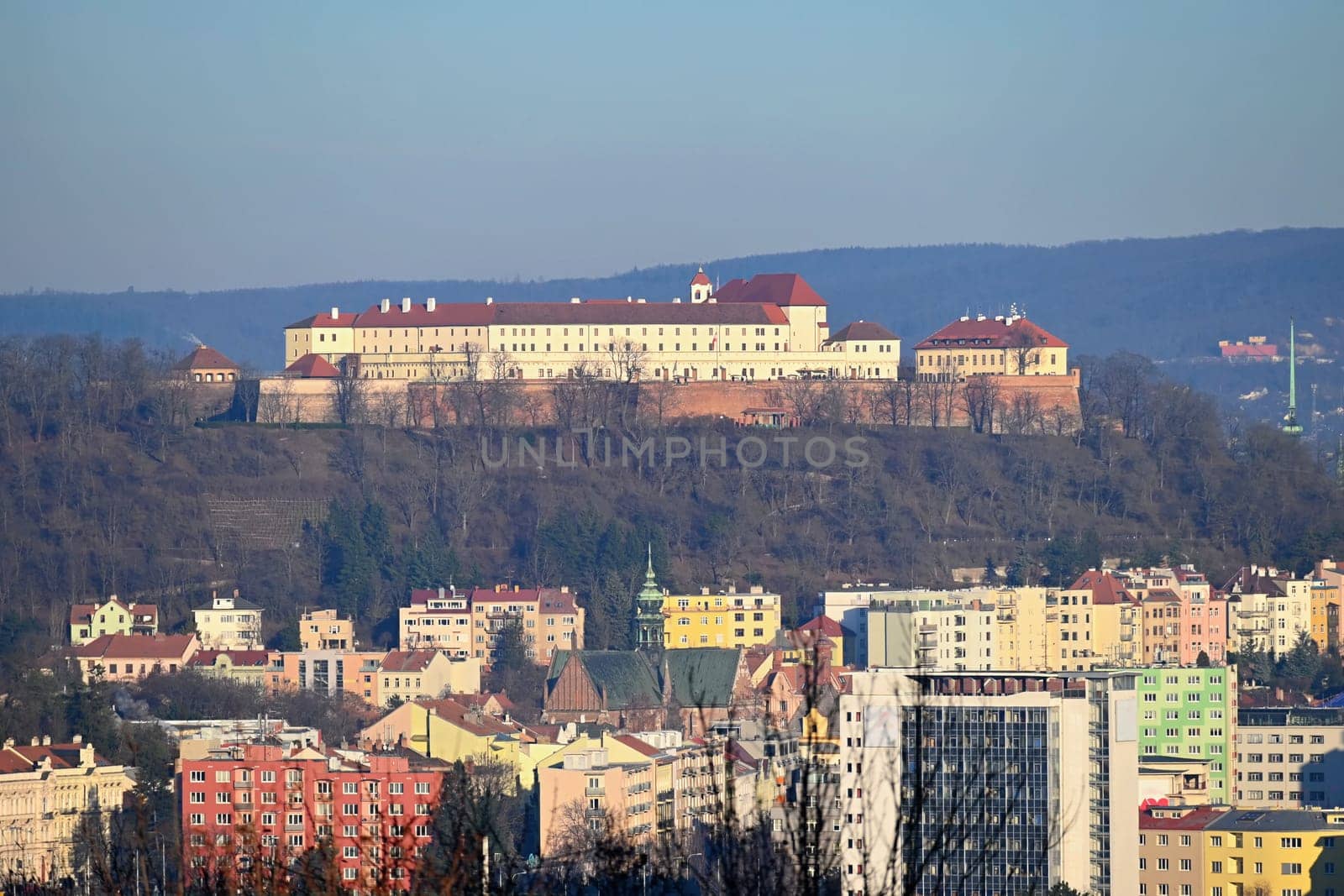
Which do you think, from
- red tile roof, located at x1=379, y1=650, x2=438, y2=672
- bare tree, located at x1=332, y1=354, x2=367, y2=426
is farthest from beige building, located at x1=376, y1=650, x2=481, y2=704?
bare tree, located at x1=332, y1=354, x2=367, y2=426

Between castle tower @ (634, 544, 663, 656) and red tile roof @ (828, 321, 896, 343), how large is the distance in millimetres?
17399

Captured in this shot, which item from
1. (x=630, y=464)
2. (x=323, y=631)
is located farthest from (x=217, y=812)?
(x=630, y=464)

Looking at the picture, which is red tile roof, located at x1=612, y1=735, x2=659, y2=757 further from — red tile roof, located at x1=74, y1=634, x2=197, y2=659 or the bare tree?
the bare tree

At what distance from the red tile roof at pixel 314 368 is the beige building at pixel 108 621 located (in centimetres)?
1565

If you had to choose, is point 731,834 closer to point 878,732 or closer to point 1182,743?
point 878,732

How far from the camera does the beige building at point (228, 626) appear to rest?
6172 centimetres

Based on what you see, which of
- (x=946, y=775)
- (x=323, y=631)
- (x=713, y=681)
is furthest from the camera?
(x=323, y=631)

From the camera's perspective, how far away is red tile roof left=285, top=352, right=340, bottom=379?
77.3 m

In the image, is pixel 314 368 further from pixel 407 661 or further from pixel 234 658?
pixel 407 661

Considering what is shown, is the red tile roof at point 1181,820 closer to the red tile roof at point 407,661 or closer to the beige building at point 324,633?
the red tile roof at point 407,661

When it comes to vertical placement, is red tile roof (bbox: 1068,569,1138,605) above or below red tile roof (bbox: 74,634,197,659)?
above

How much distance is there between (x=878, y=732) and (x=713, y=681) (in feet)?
68.4

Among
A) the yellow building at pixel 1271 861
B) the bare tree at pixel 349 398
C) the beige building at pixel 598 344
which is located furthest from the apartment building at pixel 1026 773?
the beige building at pixel 598 344

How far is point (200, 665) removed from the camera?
5719 centimetres
